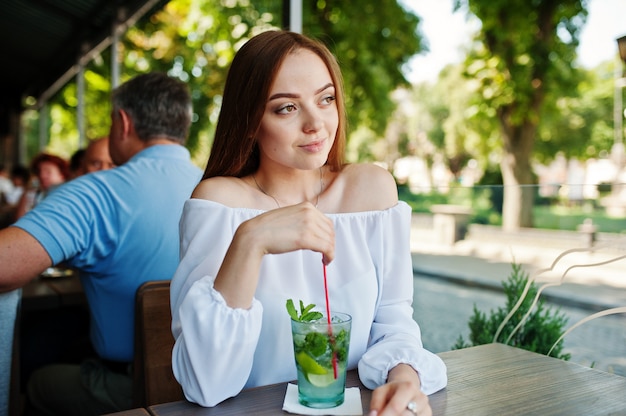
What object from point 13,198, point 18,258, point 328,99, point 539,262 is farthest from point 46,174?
point 539,262

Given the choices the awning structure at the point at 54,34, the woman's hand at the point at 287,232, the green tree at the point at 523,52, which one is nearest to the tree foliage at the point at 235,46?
the awning structure at the point at 54,34

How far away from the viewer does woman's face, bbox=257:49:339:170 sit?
4.21ft

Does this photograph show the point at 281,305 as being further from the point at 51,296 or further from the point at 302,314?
the point at 51,296

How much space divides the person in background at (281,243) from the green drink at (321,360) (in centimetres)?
14

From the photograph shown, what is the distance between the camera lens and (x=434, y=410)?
96 centimetres

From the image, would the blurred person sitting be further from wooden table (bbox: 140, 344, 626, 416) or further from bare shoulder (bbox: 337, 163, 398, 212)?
wooden table (bbox: 140, 344, 626, 416)

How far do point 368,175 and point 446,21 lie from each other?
9731mm

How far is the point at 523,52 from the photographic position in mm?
9484

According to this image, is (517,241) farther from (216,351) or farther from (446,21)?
(446,21)

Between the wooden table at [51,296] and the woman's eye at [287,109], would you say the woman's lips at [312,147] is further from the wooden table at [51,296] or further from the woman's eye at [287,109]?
the wooden table at [51,296]

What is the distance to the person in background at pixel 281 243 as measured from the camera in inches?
40.3

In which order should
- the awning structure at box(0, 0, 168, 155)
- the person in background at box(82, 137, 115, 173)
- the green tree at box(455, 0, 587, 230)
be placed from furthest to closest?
the green tree at box(455, 0, 587, 230) < the awning structure at box(0, 0, 168, 155) < the person in background at box(82, 137, 115, 173)

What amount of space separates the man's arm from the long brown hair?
56 cm

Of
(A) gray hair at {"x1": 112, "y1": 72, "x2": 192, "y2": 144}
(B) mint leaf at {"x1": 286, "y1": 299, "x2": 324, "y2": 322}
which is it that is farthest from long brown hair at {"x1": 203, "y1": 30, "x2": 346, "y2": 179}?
(A) gray hair at {"x1": 112, "y1": 72, "x2": 192, "y2": 144}
